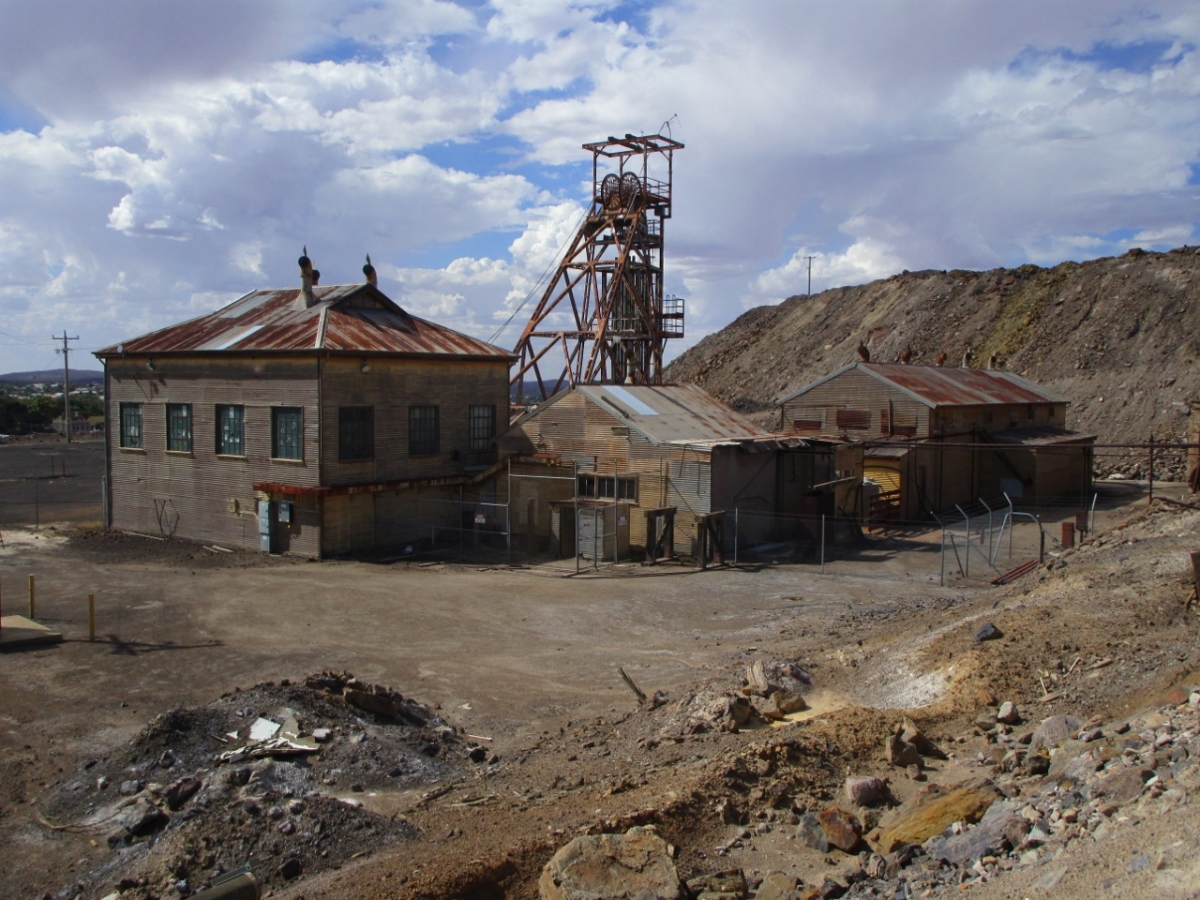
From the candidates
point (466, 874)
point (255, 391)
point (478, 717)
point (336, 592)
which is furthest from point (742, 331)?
point (466, 874)

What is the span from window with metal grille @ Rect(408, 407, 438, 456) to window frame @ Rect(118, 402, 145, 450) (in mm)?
9590

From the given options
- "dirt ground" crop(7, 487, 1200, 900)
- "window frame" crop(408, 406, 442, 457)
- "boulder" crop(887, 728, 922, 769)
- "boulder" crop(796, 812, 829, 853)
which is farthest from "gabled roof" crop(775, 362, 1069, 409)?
"boulder" crop(796, 812, 829, 853)

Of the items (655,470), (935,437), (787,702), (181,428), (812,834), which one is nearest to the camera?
(812,834)

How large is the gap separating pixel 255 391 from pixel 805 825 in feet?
77.3

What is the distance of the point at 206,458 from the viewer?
29.9m

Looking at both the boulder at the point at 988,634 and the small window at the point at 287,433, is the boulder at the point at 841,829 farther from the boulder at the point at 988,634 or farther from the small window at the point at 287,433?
the small window at the point at 287,433

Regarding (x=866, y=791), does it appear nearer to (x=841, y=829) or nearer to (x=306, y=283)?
(x=841, y=829)

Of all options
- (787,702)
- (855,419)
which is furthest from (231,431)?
(855,419)

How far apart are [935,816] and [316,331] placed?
77.8 ft

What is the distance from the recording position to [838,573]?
2419 centimetres

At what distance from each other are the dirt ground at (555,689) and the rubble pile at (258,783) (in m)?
0.05

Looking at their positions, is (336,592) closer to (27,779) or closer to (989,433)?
(27,779)

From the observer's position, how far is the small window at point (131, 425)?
105 feet

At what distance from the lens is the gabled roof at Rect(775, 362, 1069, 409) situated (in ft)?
119
